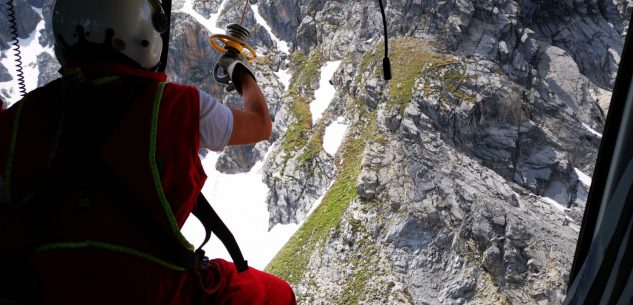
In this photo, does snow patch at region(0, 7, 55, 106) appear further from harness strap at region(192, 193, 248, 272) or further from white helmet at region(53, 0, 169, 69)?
harness strap at region(192, 193, 248, 272)

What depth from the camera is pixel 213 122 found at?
7.63 feet

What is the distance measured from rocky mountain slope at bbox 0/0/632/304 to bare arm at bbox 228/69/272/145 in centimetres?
4316

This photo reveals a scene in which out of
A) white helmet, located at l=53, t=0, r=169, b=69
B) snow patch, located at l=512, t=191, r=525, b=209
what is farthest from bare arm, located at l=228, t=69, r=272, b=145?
snow patch, located at l=512, t=191, r=525, b=209

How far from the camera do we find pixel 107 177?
6.86 feet

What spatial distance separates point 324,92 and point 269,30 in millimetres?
25997

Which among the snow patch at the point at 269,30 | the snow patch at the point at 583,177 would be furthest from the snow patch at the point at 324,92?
the snow patch at the point at 583,177

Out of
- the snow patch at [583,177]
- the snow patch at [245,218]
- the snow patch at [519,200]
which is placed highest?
the snow patch at [583,177]

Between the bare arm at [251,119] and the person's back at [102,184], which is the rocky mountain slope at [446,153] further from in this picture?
the person's back at [102,184]

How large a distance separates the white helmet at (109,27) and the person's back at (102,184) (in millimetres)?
155

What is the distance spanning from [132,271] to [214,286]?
1.71ft

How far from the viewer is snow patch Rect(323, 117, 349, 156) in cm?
6319

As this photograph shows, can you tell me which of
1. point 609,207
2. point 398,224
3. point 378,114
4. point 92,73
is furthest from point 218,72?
point 378,114

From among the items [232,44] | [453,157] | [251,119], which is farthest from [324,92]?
[251,119]

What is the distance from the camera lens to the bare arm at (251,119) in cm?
253
